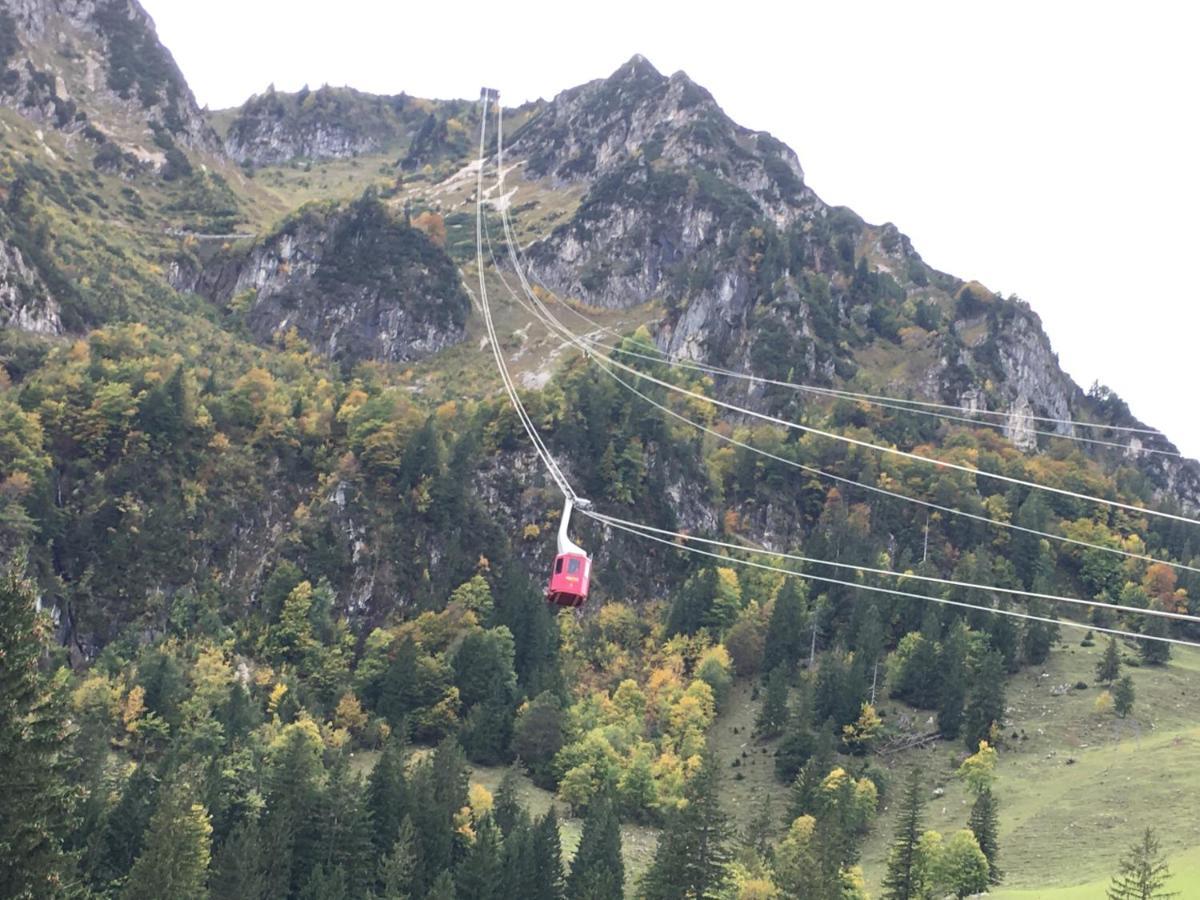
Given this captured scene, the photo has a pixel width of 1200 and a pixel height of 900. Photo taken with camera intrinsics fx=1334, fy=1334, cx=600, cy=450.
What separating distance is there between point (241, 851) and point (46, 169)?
151 m

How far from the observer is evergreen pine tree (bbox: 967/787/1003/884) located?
8067cm

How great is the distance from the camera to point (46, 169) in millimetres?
193375

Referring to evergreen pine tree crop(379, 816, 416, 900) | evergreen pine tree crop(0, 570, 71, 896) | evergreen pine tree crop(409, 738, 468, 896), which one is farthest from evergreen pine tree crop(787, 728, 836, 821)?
evergreen pine tree crop(0, 570, 71, 896)

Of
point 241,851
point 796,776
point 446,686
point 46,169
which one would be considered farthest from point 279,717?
point 46,169

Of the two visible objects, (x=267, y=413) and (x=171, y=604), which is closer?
(x=171, y=604)

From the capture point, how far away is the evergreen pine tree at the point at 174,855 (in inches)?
2312

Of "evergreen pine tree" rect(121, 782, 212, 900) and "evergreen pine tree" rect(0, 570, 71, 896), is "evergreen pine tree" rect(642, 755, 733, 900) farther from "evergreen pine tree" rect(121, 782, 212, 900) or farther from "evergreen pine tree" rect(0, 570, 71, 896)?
"evergreen pine tree" rect(0, 570, 71, 896)

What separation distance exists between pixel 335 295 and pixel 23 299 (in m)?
56.7

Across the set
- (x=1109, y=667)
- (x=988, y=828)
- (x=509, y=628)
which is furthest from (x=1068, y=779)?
(x=509, y=628)

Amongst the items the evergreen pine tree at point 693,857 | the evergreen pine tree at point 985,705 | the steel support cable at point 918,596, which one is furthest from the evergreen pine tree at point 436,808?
the evergreen pine tree at point 985,705

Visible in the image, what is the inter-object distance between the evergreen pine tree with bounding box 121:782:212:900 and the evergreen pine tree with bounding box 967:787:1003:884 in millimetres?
45119

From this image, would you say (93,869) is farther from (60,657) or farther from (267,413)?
(267,413)

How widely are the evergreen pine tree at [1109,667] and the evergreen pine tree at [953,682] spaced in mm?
11542

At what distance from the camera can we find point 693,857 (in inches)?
2975
